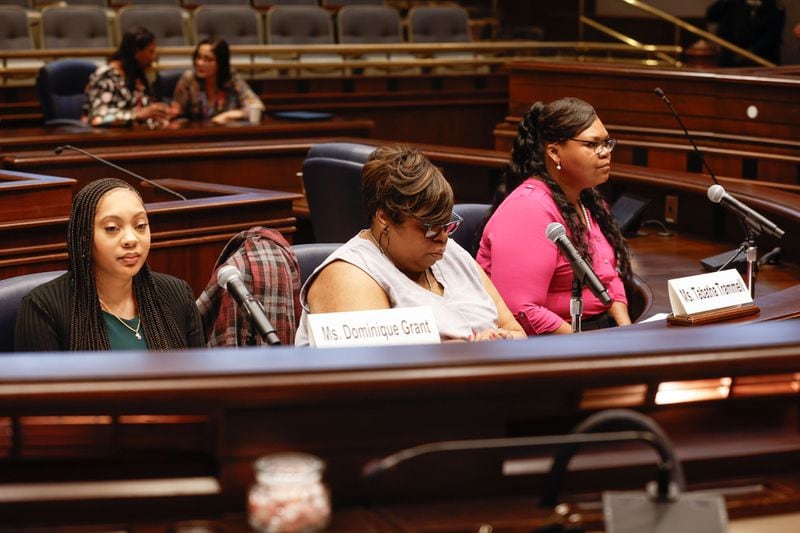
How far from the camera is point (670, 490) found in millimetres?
1081

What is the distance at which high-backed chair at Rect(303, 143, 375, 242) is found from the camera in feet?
13.7

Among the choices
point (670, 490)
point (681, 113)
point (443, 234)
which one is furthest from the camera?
point (681, 113)

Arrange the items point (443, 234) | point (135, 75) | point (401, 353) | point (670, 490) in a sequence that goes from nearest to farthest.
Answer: point (670, 490) → point (401, 353) → point (443, 234) → point (135, 75)

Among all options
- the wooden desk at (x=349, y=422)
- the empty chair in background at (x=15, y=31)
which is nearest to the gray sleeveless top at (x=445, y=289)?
the wooden desk at (x=349, y=422)

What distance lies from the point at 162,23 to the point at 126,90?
188 cm

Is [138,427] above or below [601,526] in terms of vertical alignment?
above

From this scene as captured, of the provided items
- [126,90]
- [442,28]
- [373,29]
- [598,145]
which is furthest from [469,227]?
[442,28]

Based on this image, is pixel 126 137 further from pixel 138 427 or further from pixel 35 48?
pixel 138 427

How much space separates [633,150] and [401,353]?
15.1 feet

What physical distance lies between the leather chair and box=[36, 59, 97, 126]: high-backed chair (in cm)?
388

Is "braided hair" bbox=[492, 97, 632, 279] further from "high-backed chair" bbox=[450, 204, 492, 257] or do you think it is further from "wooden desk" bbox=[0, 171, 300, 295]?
"wooden desk" bbox=[0, 171, 300, 295]

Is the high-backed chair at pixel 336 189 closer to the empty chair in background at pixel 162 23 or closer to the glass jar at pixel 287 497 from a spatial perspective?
the glass jar at pixel 287 497

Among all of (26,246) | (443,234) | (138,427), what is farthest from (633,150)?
(138,427)

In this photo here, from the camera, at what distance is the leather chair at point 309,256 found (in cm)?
277
